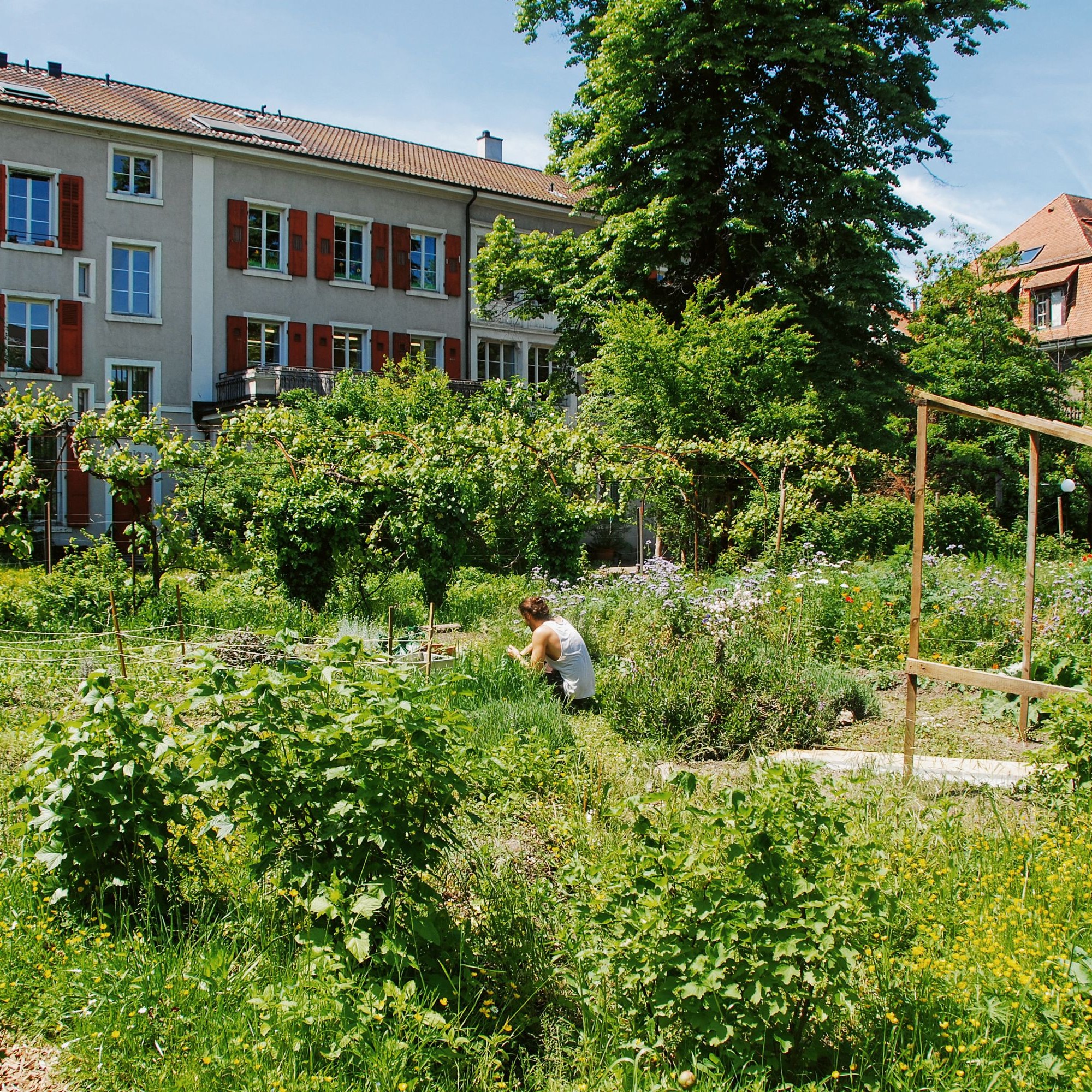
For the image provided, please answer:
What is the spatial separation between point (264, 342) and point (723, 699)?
2178 cm

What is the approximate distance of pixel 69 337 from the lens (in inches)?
909

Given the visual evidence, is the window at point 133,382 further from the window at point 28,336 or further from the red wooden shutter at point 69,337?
the window at point 28,336

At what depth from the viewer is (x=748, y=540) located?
13.8 meters

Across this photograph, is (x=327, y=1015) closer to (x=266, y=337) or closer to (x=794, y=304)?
(x=794, y=304)

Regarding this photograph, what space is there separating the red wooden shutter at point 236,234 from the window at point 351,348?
305 cm

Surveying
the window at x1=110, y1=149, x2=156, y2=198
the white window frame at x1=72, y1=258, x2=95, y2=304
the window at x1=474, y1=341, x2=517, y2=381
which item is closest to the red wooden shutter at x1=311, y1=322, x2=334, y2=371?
the window at x1=474, y1=341, x2=517, y2=381

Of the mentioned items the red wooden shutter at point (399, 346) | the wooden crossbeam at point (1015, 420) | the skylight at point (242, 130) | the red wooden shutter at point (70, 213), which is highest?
the skylight at point (242, 130)

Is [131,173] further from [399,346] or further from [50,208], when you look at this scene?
[399,346]

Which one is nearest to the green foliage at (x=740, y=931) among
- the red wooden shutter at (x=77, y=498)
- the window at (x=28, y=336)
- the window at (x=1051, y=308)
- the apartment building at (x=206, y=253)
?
the apartment building at (x=206, y=253)

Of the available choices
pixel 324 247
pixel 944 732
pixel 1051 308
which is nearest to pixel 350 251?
pixel 324 247

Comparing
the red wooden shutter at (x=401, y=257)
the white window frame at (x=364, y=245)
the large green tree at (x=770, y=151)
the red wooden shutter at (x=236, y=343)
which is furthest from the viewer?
the red wooden shutter at (x=401, y=257)

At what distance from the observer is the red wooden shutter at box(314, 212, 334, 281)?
26.5 meters

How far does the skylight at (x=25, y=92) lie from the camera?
75.9 ft

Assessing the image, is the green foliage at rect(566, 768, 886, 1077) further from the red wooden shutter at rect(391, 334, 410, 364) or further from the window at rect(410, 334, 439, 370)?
the window at rect(410, 334, 439, 370)
